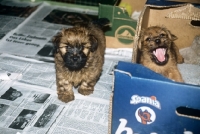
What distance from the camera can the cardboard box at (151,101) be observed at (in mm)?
1151

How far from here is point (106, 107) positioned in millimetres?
1862

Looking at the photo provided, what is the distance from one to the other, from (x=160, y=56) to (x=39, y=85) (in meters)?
1.01

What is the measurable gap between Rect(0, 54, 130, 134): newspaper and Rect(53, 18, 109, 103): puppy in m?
0.08

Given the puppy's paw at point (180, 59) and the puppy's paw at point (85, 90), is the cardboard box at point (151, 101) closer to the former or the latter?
the puppy's paw at point (85, 90)

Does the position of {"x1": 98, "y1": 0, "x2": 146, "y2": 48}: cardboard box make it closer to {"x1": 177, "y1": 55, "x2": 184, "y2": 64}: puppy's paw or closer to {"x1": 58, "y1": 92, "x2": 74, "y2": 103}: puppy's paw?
{"x1": 177, "y1": 55, "x2": 184, "y2": 64}: puppy's paw

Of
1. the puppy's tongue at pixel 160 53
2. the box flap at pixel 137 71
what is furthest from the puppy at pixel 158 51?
the box flap at pixel 137 71

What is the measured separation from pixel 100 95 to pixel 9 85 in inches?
28.4

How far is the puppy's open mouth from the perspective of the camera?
2.03 m

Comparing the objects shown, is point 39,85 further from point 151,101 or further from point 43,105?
point 151,101

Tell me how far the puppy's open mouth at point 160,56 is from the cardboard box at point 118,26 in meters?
0.37

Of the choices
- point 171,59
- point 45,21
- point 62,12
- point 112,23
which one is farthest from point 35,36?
point 171,59

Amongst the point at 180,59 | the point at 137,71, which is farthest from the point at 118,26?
the point at 137,71

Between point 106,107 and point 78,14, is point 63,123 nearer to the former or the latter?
point 106,107

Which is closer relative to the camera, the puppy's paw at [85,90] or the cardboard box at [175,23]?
the puppy's paw at [85,90]
